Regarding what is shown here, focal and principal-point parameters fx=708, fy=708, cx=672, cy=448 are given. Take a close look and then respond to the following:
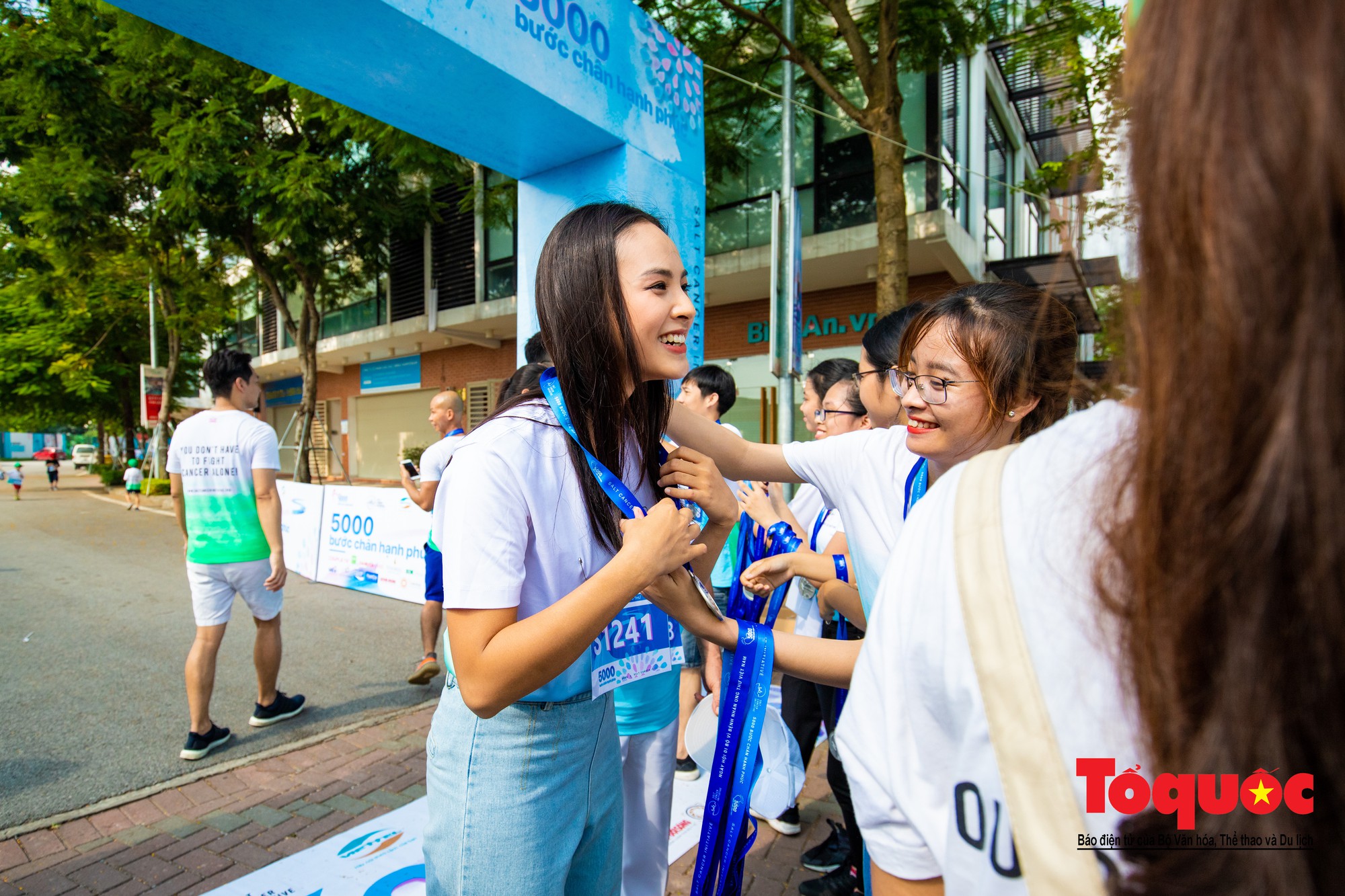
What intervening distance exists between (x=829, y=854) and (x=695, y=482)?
222 cm

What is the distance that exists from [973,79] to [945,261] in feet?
9.51

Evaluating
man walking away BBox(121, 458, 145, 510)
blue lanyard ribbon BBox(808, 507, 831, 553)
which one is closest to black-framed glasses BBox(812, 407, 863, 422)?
blue lanyard ribbon BBox(808, 507, 831, 553)

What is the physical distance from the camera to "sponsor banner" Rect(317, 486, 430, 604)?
7066 millimetres

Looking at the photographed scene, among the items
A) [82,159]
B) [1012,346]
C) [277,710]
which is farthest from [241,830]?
[82,159]

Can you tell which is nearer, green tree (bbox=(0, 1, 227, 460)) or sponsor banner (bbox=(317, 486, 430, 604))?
sponsor banner (bbox=(317, 486, 430, 604))

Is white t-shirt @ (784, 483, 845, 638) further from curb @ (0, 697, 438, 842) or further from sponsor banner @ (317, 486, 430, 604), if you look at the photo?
sponsor banner @ (317, 486, 430, 604)

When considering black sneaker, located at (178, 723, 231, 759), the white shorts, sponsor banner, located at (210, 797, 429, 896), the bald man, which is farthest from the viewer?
the bald man

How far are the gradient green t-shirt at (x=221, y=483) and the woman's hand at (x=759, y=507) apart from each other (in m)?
2.88

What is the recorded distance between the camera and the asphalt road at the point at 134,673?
3676mm

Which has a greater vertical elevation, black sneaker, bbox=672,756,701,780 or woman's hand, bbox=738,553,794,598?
woman's hand, bbox=738,553,794,598

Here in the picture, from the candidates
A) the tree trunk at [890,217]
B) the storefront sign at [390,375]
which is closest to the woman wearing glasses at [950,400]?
the tree trunk at [890,217]

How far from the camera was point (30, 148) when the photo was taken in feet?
40.1

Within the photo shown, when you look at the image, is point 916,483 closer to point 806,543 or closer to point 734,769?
point 734,769

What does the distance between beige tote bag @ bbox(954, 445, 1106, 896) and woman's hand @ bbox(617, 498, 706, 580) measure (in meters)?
0.71
